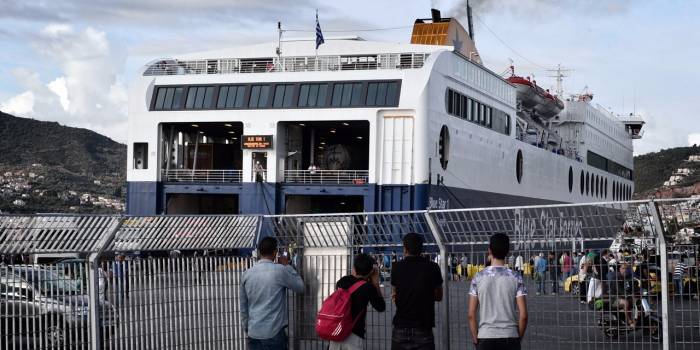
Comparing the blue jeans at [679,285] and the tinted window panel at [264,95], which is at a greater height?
the tinted window panel at [264,95]

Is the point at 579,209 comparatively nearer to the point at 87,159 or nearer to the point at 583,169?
the point at 583,169

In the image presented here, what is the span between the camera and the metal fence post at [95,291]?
9812mm

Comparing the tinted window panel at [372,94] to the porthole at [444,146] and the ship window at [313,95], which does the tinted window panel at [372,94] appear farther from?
the porthole at [444,146]

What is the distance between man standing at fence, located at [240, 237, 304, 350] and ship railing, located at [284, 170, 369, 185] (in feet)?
128

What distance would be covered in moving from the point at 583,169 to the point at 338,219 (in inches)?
3003

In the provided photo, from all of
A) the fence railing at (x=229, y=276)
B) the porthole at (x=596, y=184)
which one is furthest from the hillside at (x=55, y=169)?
the fence railing at (x=229, y=276)

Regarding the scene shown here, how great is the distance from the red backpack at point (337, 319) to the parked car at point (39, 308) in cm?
225

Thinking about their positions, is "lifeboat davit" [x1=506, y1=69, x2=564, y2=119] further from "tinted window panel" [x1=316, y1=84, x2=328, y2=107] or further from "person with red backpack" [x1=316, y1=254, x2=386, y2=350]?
"person with red backpack" [x1=316, y1=254, x2=386, y2=350]

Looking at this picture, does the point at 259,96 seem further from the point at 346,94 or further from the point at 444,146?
the point at 444,146

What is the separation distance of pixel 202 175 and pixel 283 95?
629 cm

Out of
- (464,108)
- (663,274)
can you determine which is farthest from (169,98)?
(663,274)

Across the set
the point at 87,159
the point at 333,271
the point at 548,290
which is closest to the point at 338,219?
the point at 333,271

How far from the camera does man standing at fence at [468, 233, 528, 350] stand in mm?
8844

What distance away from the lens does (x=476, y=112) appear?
57031 millimetres
